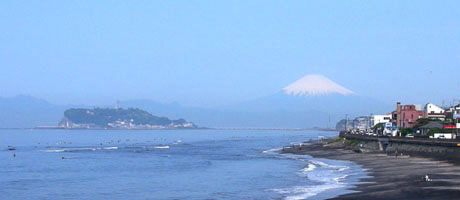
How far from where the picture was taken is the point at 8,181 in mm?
57375

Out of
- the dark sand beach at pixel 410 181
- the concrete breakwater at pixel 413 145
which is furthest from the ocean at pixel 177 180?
the concrete breakwater at pixel 413 145

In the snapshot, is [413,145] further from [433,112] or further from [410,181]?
[433,112]

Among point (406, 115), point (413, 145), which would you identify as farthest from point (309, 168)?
point (406, 115)

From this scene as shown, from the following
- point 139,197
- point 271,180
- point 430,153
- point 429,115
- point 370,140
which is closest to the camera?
point 139,197

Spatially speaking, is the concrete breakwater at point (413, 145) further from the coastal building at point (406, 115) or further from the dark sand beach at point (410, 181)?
the coastal building at point (406, 115)

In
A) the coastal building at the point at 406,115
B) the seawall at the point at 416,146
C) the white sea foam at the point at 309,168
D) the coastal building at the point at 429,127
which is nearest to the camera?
the white sea foam at the point at 309,168

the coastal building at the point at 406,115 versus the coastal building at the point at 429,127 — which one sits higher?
the coastal building at the point at 406,115

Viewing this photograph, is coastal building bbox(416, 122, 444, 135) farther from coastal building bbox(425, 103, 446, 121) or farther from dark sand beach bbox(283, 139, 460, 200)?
dark sand beach bbox(283, 139, 460, 200)

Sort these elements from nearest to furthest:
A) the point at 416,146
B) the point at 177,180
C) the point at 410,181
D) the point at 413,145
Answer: the point at 410,181
the point at 177,180
the point at 416,146
the point at 413,145

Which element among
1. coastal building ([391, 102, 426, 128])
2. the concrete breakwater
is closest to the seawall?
the concrete breakwater

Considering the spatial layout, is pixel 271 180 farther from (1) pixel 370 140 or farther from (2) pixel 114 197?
(1) pixel 370 140

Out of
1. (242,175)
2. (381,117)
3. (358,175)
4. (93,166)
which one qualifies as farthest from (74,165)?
(381,117)

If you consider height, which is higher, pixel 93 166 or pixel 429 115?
pixel 429 115

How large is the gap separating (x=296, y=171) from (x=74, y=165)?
26.4m
